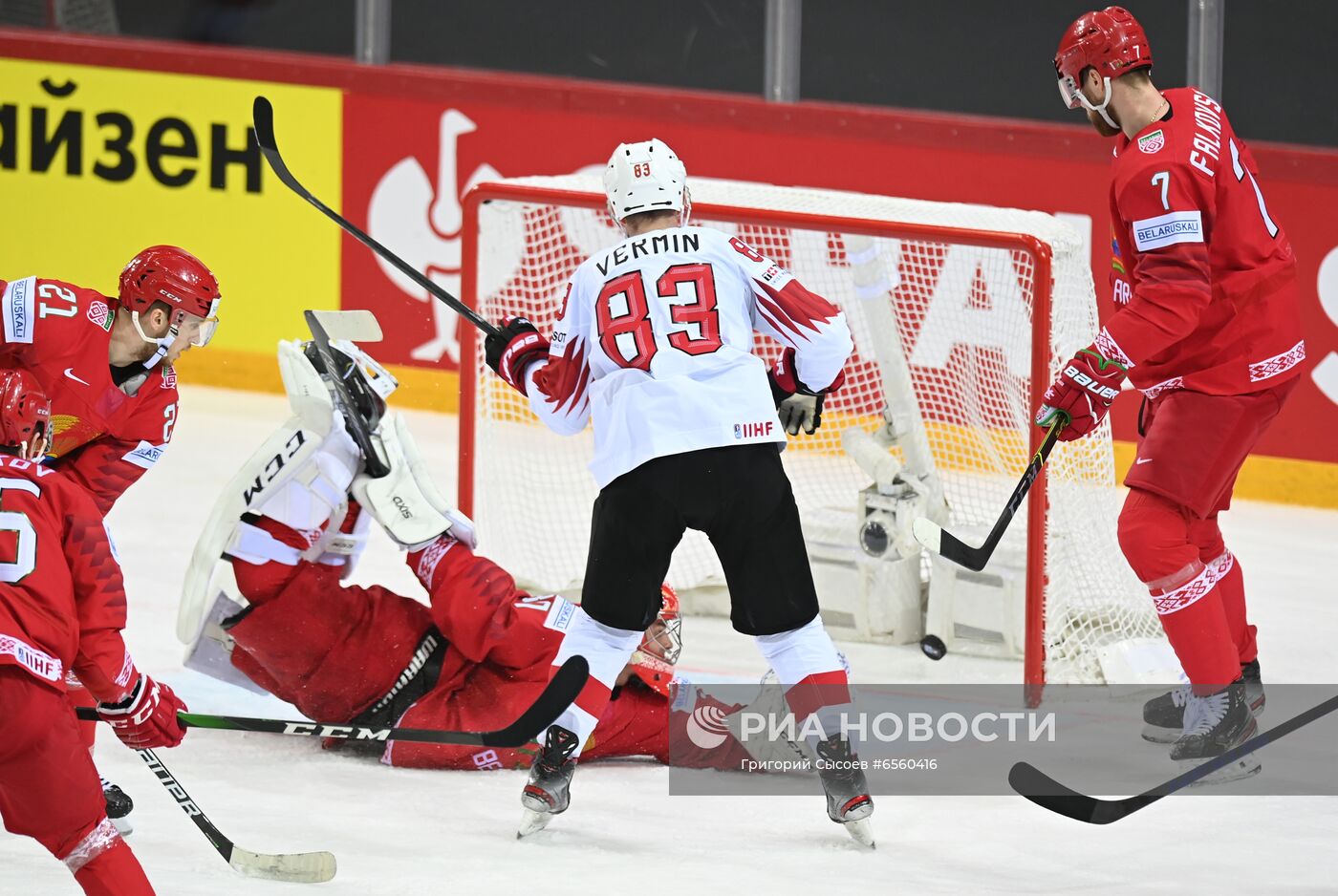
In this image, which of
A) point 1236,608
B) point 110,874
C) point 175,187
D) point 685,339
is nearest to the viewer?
point 110,874

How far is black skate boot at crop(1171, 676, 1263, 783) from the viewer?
3.68 meters

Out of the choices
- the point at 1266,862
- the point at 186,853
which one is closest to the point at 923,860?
the point at 1266,862

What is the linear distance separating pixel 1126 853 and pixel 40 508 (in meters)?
1.83

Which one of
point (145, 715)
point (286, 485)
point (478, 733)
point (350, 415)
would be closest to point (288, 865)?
point (145, 715)

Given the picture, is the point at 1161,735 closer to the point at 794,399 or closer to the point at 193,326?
the point at 794,399

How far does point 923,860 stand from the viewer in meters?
3.35

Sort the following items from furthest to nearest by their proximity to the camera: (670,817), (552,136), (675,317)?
(552,136) → (670,817) → (675,317)

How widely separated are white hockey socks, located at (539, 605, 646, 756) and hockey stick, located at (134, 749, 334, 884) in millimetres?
469

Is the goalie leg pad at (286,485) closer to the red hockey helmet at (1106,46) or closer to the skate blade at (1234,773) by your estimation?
the red hockey helmet at (1106,46)

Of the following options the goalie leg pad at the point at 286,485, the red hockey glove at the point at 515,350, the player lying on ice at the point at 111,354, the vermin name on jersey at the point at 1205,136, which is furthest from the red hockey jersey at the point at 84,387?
the vermin name on jersey at the point at 1205,136

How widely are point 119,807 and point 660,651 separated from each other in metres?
1.03

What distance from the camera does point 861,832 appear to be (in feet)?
11.1

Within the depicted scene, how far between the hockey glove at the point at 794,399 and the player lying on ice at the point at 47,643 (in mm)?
1191

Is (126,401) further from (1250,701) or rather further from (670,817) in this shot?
(1250,701)
